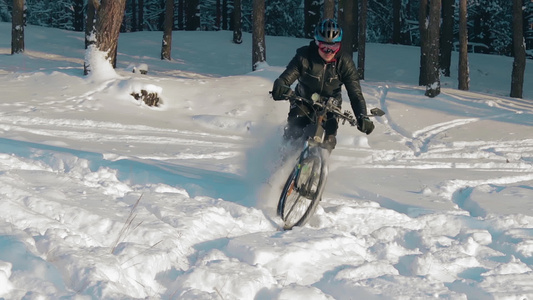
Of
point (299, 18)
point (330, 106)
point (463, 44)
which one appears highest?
point (299, 18)

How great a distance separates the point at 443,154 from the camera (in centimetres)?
1194

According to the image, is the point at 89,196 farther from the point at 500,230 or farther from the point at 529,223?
the point at 529,223

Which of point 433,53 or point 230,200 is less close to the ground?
point 433,53

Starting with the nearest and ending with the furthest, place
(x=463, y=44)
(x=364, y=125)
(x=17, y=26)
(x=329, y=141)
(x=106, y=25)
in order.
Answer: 1. (x=364, y=125)
2. (x=329, y=141)
3. (x=106, y=25)
4. (x=463, y=44)
5. (x=17, y=26)

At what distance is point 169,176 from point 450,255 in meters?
3.40

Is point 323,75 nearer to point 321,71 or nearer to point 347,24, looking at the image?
point 321,71

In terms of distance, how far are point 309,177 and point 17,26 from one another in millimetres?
19088

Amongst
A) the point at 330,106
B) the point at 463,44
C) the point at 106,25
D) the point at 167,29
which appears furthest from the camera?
the point at 167,29

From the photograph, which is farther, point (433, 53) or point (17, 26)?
point (17, 26)

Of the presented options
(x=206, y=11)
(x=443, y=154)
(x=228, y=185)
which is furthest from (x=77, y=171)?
(x=206, y=11)

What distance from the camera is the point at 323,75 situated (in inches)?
270

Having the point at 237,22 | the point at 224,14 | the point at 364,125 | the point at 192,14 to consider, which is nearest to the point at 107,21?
the point at 364,125

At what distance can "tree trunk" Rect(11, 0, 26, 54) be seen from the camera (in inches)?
877

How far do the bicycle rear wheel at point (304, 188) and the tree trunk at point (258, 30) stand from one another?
494 inches
